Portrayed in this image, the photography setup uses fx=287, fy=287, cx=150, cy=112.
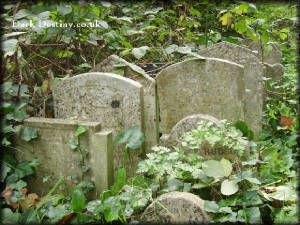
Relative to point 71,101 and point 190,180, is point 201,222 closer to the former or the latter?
point 190,180

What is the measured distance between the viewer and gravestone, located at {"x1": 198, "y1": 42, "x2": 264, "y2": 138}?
3604 millimetres

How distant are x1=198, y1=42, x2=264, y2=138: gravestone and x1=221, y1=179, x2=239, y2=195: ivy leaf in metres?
1.82

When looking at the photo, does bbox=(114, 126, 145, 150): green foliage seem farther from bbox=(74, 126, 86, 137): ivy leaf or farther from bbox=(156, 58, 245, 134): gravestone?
bbox=(156, 58, 245, 134): gravestone

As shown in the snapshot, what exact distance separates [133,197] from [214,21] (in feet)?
14.5

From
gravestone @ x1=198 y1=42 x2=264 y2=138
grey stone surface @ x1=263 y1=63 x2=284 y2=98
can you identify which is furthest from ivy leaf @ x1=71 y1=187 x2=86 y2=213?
grey stone surface @ x1=263 y1=63 x2=284 y2=98

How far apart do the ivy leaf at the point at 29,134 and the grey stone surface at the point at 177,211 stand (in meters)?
1.24

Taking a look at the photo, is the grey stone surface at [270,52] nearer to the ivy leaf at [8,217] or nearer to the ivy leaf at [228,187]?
the ivy leaf at [228,187]

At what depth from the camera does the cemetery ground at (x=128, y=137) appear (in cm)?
192

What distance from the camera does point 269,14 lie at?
6719 millimetres

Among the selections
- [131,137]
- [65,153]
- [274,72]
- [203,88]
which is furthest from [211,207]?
[274,72]

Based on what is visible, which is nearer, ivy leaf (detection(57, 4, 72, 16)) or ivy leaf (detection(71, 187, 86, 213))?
ivy leaf (detection(71, 187, 86, 213))

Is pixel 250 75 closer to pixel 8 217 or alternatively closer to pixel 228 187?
pixel 228 187

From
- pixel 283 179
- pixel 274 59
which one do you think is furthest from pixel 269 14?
pixel 283 179

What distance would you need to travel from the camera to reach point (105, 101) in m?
2.70
